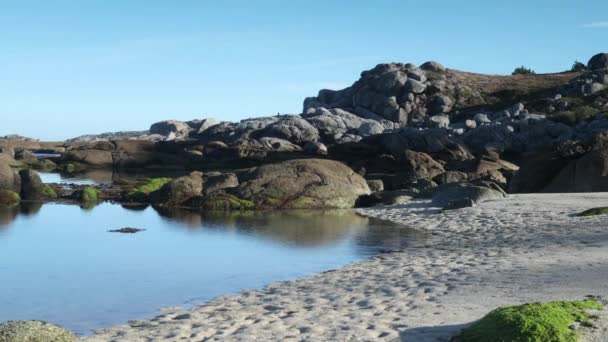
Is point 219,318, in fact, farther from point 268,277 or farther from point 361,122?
point 361,122

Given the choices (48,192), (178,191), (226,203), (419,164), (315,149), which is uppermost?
(315,149)

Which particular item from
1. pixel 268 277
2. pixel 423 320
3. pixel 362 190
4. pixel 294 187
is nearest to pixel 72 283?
pixel 268 277

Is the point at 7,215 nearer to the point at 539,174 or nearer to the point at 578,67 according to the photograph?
the point at 539,174

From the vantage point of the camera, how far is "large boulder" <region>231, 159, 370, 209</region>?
31.3 metres

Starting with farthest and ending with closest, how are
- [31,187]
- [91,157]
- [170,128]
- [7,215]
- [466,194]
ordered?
[170,128]
[91,157]
[31,187]
[466,194]
[7,215]

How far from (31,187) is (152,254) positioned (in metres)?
17.1

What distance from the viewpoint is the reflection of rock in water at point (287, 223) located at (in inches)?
890

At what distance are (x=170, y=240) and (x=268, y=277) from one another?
7040 mm

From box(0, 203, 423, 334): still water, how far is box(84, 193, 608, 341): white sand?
1.10m

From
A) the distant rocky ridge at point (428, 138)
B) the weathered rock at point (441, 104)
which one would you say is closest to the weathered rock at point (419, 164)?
the distant rocky ridge at point (428, 138)

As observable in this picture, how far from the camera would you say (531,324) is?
8.16 meters

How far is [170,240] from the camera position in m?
22.1

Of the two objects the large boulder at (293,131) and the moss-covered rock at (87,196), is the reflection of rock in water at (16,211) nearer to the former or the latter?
the moss-covered rock at (87,196)

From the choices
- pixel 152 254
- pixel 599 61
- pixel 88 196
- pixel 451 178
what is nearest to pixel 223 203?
pixel 88 196
